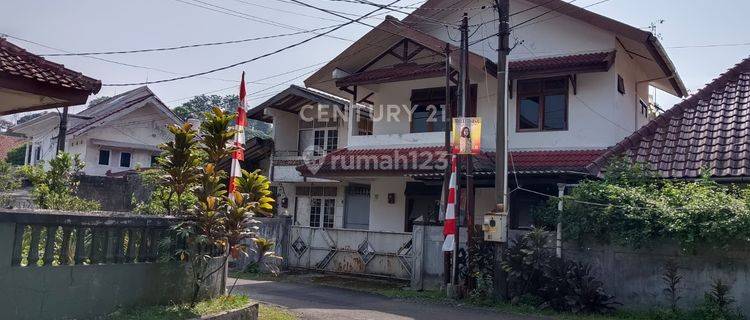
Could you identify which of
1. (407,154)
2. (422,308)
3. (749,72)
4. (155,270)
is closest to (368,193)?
(407,154)

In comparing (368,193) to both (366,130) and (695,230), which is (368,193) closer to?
(366,130)

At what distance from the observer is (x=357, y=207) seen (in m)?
20.4

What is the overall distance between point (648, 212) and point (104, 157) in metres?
25.7

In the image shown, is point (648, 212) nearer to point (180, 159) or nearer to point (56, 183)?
point (180, 159)

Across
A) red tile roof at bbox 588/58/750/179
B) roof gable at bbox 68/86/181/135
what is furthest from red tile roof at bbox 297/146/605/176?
→ roof gable at bbox 68/86/181/135

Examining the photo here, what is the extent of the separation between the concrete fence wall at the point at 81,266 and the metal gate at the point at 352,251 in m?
7.02

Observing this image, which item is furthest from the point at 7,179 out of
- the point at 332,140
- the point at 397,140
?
the point at 397,140

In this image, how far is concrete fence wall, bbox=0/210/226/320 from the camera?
5426 mm

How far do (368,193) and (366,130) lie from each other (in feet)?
7.90

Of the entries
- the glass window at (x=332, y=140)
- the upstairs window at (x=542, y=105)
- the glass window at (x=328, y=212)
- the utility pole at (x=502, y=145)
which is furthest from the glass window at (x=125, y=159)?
the utility pole at (x=502, y=145)

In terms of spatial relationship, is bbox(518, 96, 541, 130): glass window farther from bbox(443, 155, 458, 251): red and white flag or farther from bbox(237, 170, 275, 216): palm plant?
bbox(237, 170, 275, 216): palm plant

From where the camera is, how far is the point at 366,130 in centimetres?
2102

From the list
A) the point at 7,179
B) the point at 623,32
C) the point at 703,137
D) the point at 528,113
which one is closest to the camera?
Answer: the point at 703,137

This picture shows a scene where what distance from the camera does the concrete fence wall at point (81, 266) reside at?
543 cm
